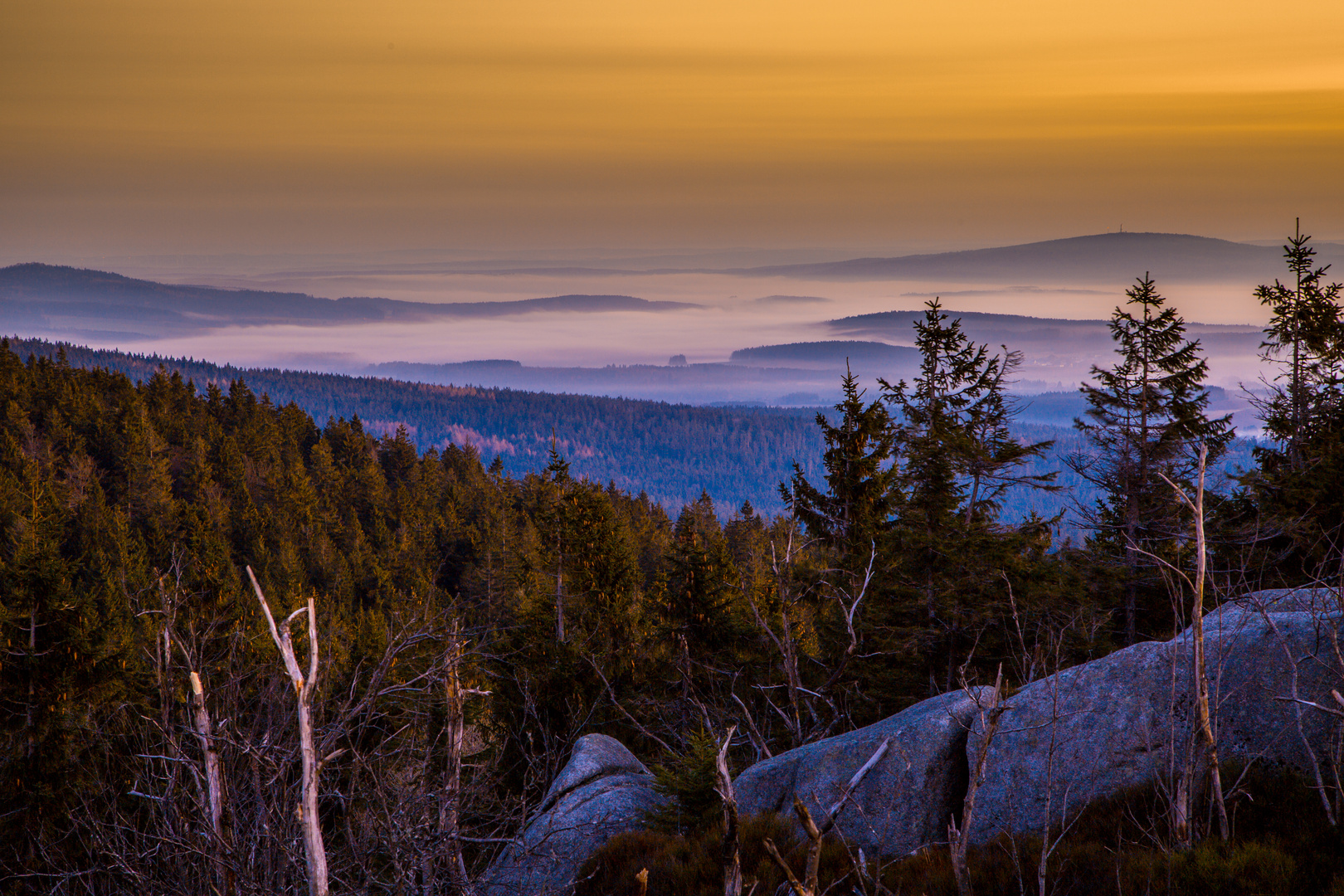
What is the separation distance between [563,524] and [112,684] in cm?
1515

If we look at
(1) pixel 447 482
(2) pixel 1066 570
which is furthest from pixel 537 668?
(1) pixel 447 482

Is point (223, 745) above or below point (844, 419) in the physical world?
below

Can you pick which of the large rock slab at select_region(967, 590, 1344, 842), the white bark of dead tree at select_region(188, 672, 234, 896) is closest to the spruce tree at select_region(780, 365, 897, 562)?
the large rock slab at select_region(967, 590, 1344, 842)

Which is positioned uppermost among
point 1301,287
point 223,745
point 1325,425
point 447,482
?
point 1301,287

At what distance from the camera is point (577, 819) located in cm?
1337

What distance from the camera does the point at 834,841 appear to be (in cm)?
1070

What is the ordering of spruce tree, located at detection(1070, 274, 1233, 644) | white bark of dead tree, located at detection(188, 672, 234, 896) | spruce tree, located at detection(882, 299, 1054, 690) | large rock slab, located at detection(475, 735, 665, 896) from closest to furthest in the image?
white bark of dead tree, located at detection(188, 672, 234, 896) < large rock slab, located at detection(475, 735, 665, 896) < spruce tree, located at detection(882, 299, 1054, 690) < spruce tree, located at detection(1070, 274, 1233, 644)

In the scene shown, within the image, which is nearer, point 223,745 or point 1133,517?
point 223,745

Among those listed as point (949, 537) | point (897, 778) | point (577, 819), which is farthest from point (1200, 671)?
point (949, 537)

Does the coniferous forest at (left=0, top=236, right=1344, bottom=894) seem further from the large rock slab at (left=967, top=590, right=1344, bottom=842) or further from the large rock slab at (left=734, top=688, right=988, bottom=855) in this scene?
the large rock slab at (left=734, top=688, right=988, bottom=855)

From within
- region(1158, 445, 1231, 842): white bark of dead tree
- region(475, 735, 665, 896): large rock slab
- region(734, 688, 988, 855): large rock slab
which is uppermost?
region(1158, 445, 1231, 842): white bark of dead tree

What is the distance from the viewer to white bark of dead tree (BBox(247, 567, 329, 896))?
591 centimetres

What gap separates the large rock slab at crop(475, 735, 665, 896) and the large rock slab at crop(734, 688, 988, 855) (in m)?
2.21

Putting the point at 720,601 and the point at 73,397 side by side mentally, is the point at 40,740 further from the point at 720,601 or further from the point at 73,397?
the point at 73,397
